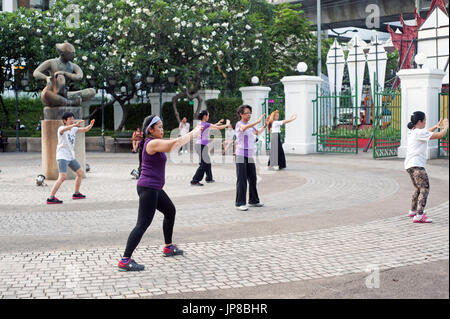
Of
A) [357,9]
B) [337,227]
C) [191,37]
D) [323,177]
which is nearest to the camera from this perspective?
[337,227]

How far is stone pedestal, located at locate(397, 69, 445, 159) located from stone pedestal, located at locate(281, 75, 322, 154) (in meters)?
4.12

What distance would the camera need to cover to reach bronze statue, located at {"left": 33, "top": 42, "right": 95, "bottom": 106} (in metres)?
14.0

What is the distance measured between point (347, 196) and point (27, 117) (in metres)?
30.3

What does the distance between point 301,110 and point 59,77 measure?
10.5 m

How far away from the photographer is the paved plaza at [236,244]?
5.38m

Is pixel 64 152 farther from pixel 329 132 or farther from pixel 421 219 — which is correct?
pixel 329 132

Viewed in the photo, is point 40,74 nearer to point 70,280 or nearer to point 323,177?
point 323,177

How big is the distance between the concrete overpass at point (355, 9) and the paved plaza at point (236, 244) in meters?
26.4

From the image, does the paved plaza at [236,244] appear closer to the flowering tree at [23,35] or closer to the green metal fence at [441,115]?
the green metal fence at [441,115]

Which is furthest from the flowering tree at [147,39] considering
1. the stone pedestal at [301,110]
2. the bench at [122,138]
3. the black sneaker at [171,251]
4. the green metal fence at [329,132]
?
the black sneaker at [171,251]

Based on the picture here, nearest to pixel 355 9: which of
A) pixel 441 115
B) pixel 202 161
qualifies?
pixel 441 115

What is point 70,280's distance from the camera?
5.67 metres

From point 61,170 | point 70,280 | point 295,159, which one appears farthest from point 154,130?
point 295,159
